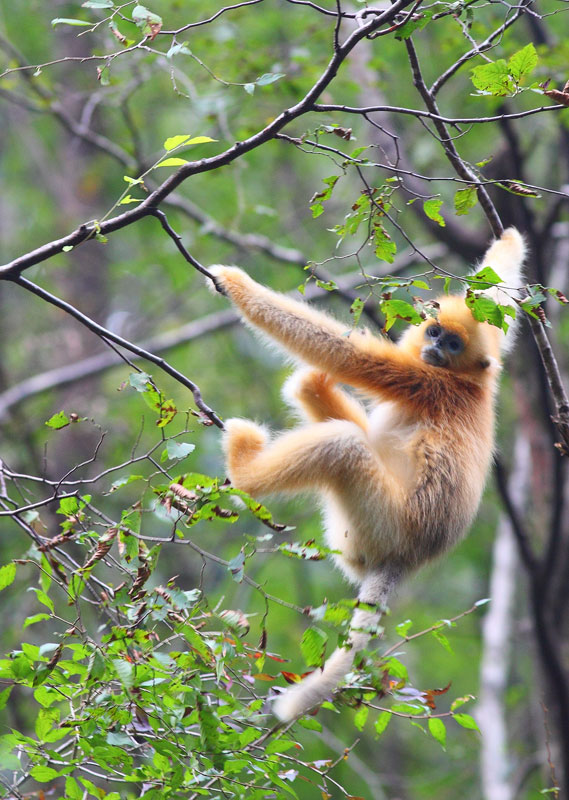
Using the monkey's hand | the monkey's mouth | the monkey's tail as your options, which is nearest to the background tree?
the monkey's tail

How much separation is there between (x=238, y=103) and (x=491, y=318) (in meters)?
4.50

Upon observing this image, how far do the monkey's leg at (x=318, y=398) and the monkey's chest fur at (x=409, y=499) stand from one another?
248 mm

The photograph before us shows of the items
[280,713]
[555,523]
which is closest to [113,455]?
[555,523]

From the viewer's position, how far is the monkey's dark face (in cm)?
409

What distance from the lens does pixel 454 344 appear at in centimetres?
411

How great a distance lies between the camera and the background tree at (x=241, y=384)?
7.25ft

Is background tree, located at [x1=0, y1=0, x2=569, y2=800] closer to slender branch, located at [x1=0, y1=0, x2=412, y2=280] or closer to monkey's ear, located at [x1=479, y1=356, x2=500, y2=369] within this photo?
slender branch, located at [x1=0, y1=0, x2=412, y2=280]

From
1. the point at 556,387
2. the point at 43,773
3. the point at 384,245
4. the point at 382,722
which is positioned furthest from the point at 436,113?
the point at 43,773

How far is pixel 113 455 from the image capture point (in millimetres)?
7812

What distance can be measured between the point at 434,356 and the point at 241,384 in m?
5.33

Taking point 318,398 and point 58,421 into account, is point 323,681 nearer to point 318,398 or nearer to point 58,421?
point 58,421

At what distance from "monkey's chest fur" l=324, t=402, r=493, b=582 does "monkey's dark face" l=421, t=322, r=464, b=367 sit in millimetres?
377

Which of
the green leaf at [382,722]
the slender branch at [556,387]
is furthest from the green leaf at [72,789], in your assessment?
the slender branch at [556,387]

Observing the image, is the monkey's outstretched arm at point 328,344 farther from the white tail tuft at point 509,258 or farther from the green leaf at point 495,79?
the green leaf at point 495,79
